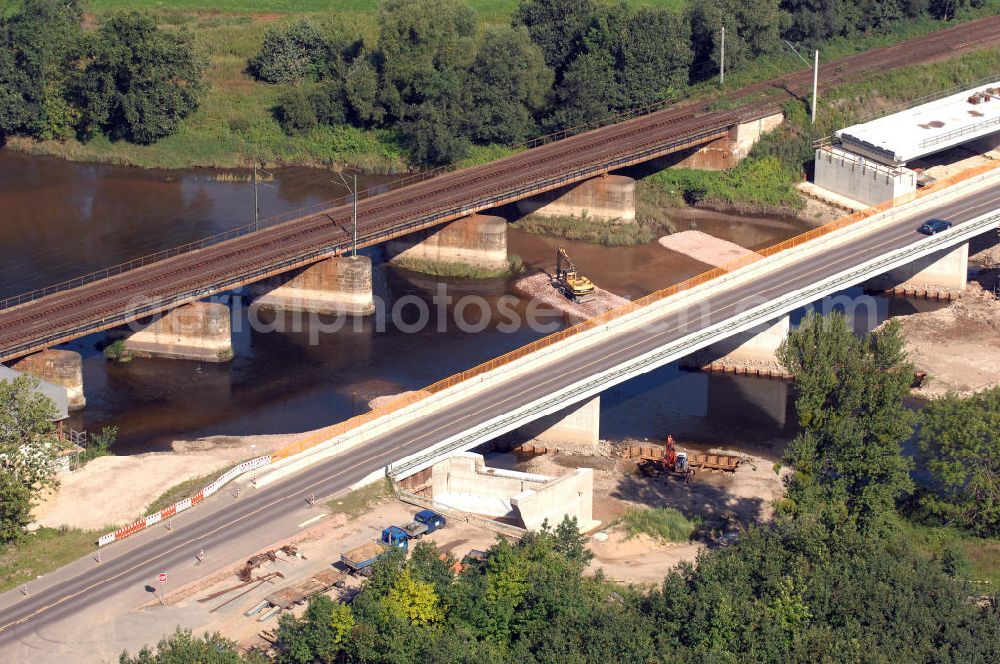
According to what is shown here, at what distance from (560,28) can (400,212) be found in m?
39.4

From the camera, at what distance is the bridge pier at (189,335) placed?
361ft

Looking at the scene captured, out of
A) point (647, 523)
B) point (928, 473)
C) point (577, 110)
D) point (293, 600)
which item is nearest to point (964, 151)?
point (577, 110)

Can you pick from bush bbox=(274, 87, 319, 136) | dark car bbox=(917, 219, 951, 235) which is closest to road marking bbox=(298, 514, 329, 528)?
dark car bbox=(917, 219, 951, 235)

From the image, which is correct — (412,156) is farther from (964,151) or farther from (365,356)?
(964,151)

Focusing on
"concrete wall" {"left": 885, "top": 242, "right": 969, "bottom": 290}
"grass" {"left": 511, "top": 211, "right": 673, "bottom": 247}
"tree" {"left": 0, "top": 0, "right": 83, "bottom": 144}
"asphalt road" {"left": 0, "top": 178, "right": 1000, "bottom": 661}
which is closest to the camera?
"asphalt road" {"left": 0, "top": 178, "right": 1000, "bottom": 661}

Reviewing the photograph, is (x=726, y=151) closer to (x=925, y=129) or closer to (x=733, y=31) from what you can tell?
(x=733, y=31)

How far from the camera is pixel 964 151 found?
487 ft

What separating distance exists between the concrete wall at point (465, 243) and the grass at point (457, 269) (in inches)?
12.0

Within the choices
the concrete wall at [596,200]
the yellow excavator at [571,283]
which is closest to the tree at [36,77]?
the concrete wall at [596,200]

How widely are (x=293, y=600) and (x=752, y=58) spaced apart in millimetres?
103234

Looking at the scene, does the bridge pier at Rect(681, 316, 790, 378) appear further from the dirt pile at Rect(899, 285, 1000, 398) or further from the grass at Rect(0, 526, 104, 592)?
the grass at Rect(0, 526, 104, 592)

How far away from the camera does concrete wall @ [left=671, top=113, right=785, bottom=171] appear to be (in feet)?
484

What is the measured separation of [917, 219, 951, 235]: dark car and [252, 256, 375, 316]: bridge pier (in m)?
42.8

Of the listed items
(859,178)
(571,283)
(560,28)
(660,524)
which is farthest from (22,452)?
(560,28)
